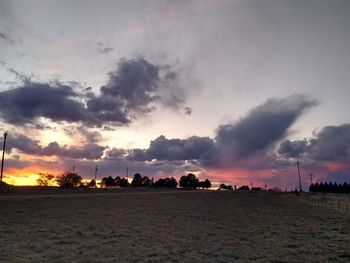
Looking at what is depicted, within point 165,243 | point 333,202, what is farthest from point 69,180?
point 165,243

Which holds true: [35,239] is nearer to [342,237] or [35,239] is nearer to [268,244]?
[268,244]

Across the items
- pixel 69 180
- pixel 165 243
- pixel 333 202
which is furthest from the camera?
pixel 69 180

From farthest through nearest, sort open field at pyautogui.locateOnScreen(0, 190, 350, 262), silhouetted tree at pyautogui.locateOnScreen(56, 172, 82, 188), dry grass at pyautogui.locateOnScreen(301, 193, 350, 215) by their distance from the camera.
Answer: silhouetted tree at pyautogui.locateOnScreen(56, 172, 82, 188) → dry grass at pyautogui.locateOnScreen(301, 193, 350, 215) → open field at pyautogui.locateOnScreen(0, 190, 350, 262)

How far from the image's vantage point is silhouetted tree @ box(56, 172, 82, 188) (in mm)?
170000

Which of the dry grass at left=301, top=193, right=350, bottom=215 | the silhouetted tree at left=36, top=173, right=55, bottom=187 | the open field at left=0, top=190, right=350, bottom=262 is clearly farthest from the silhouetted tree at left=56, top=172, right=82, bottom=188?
the open field at left=0, top=190, right=350, bottom=262

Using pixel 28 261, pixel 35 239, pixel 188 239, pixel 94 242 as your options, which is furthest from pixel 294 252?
pixel 35 239

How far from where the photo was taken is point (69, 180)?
172 m

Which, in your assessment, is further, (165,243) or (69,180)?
(69,180)

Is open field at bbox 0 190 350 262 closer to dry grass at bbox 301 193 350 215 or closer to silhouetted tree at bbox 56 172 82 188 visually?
dry grass at bbox 301 193 350 215

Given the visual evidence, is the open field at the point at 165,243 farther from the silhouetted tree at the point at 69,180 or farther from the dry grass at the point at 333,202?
the silhouetted tree at the point at 69,180

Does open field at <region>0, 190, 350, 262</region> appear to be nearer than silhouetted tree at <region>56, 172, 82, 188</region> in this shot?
Yes

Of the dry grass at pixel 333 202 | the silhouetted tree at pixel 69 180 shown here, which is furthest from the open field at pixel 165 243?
the silhouetted tree at pixel 69 180

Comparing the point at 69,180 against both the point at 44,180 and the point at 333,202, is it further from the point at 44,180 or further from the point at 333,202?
the point at 333,202

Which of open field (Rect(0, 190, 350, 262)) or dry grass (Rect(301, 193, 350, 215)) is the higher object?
dry grass (Rect(301, 193, 350, 215))
